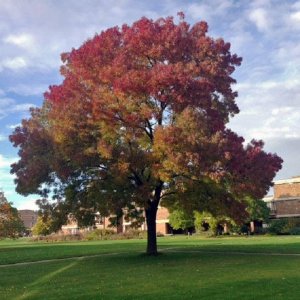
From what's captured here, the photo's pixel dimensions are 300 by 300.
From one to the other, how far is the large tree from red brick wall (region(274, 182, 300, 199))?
2436 inches

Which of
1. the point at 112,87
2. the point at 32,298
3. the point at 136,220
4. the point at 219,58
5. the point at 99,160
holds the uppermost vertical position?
the point at 219,58

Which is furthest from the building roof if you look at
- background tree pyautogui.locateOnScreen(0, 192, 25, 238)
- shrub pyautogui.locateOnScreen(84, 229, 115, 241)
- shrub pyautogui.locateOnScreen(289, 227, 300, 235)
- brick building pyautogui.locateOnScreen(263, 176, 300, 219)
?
background tree pyautogui.locateOnScreen(0, 192, 25, 238)

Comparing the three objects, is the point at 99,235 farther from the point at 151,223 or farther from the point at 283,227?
the point at 151,223

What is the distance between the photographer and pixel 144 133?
2559 centimetres

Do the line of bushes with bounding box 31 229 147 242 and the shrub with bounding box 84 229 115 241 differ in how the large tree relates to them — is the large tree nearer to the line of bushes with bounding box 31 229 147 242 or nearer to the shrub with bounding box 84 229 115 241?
the line of bushes with bounding box 31 229 147 242

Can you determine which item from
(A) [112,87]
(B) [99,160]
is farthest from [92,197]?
(A) [112,87]

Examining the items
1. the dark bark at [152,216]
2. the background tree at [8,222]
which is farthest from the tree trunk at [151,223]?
the background tree at [8,222]

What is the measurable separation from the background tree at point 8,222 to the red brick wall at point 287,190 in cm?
5070

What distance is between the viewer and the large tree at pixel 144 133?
23.3 metres

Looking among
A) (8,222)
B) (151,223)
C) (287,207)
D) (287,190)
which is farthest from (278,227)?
(151,223)

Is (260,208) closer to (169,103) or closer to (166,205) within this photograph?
(166,205)

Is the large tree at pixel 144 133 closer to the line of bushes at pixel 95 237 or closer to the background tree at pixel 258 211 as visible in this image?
the background tree at pixel 258 211

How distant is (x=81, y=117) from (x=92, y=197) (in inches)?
164

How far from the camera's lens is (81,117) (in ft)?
80.9
